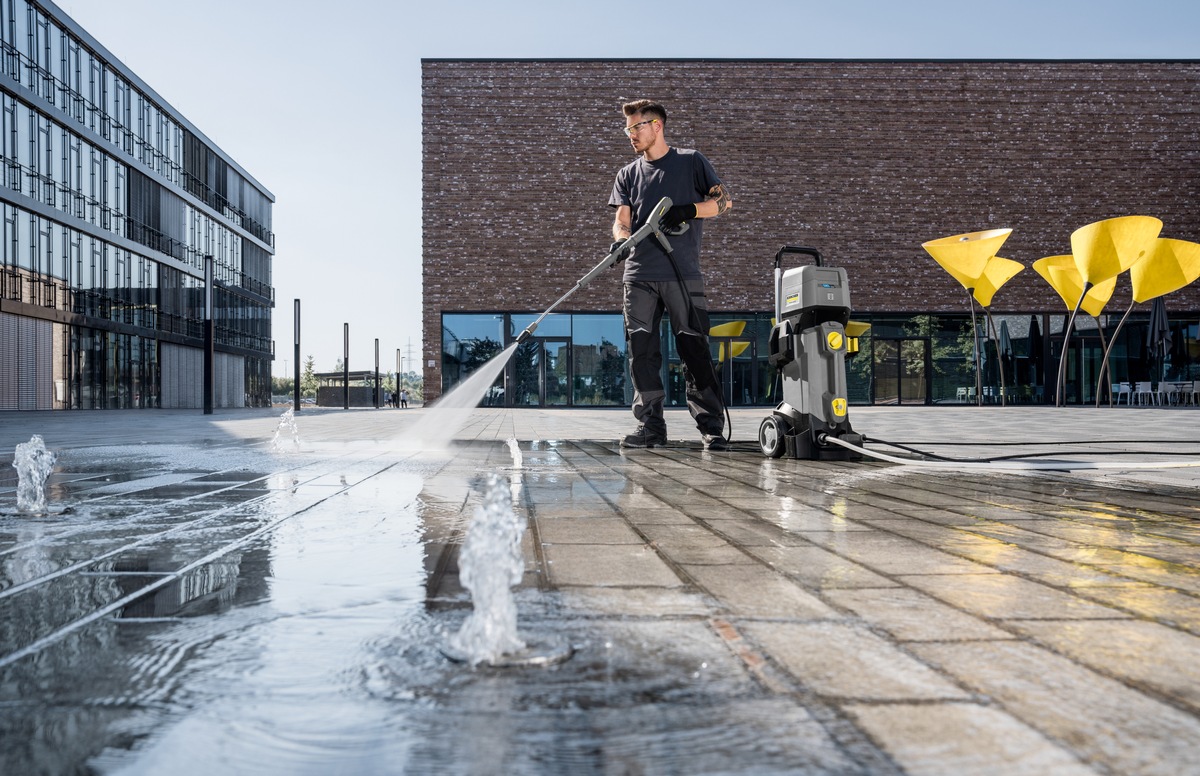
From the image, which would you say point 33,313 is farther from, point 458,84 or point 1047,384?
point 1047,384

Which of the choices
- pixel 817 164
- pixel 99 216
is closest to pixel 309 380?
pixel 99 216

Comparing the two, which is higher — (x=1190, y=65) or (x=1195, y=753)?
(x=1190, y=65)

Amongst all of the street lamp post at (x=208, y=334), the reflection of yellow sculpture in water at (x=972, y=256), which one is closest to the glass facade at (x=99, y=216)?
the street lamp post at (x=208, y=334)

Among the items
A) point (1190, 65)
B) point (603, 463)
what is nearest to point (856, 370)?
point (1190, 65)

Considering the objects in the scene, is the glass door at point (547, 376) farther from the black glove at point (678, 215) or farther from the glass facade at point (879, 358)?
the black glove at point (678, 215)

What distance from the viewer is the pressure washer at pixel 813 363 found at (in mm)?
6168

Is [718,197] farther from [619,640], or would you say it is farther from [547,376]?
[547,376]

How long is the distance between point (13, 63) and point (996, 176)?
30501mm

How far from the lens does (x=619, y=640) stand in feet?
5.45

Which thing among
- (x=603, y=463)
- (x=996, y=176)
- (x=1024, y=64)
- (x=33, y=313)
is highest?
(x=1024, y=64)

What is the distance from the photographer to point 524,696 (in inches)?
53.2

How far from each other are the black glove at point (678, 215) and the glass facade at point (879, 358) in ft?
70.8

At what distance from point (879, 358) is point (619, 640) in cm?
2951

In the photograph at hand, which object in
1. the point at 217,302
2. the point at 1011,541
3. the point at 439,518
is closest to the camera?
the point at 1011,541
